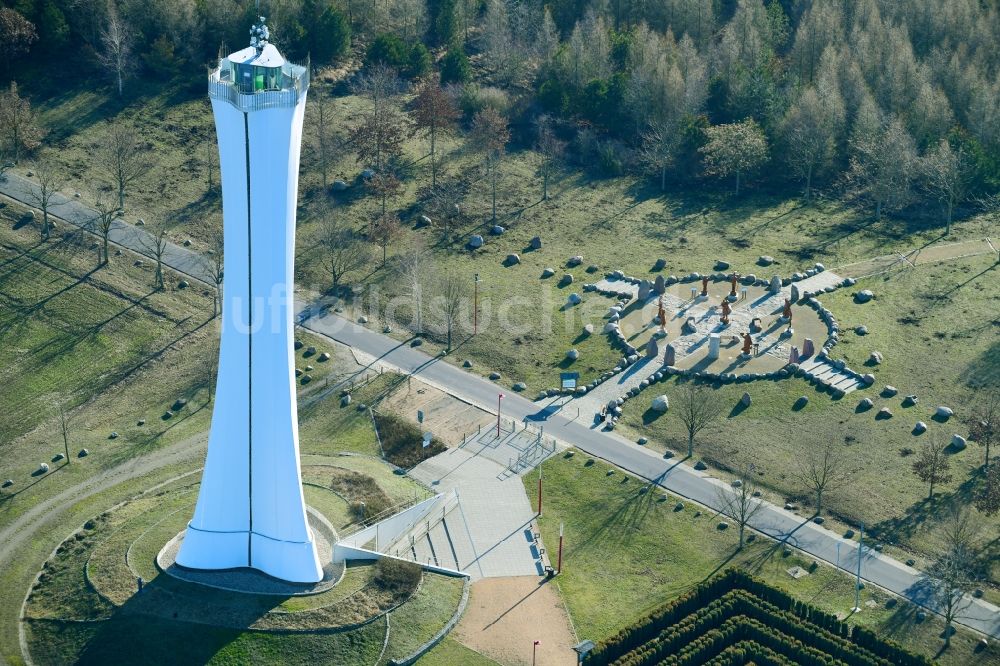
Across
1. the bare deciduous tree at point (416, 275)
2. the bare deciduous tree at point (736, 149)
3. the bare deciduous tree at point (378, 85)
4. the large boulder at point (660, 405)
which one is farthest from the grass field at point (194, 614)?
the bare deciduous tree at point (378, 85)

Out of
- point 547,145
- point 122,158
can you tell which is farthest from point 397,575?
point 547,145

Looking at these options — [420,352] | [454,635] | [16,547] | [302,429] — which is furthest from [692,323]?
[16,547]

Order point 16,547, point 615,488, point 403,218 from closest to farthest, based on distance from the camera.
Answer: point 16,547 → point 615,488 → point 403,218

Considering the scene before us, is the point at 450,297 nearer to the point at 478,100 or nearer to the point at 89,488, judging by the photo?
the point at 89,488

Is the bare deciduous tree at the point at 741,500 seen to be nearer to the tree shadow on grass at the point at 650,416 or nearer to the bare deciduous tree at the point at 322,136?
the tree shadow on grass at the point at 650,416

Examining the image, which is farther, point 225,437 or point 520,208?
point 520,208

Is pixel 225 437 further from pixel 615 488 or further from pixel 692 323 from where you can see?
pixel 692 323

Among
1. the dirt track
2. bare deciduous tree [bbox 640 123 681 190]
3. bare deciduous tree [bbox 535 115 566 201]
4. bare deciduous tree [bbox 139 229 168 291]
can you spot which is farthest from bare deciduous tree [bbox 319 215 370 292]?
the dirt track
